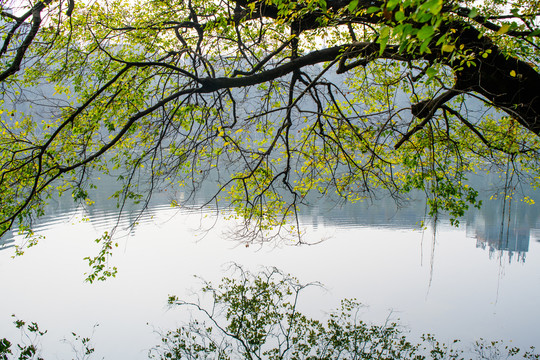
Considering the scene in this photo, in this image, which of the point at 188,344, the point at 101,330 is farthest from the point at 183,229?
the point at 188,344

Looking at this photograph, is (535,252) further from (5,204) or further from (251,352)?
(5,204)

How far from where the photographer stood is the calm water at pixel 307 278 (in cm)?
884

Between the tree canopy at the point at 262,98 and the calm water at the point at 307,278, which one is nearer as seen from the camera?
the tree canopy at the point at 262,98

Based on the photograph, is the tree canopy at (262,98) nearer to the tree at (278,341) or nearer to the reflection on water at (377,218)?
the tree at (278,341)

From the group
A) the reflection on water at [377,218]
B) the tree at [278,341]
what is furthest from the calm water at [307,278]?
the tree at [278,341]

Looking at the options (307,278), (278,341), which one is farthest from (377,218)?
(278,341)

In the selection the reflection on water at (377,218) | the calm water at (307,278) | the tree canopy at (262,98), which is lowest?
the calm water at (307,278)

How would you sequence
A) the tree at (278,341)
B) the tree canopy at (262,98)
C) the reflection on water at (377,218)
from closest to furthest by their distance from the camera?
the tree canopy at (262,98) < the tree at (278,341) < the reflection on water at (377,218)

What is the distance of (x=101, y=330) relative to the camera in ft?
29.1

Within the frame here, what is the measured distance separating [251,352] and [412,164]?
3.81 m

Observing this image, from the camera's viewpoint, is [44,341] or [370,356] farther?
[44,341]

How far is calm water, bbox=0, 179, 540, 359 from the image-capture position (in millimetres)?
8836

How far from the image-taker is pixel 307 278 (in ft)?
36.7

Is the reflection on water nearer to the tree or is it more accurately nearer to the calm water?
the calm water
